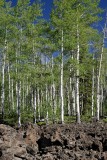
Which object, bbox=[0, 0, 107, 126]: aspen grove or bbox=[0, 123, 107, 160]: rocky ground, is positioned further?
bbox=[0, 0, 107, 126]: aspen grove

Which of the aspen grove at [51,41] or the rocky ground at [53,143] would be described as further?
the aspen grove at [51,41]

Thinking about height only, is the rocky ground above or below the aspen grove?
below

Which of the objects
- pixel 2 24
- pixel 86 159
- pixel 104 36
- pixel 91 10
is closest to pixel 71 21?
pixel 91 10

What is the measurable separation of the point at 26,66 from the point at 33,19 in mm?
5722

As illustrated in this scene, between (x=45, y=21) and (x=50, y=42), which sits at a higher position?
(x=45, y=21)

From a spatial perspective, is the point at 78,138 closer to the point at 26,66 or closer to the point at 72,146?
the point at 72,146

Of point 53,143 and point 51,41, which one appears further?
point 51,41

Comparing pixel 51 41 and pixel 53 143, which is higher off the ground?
pixel 51 41

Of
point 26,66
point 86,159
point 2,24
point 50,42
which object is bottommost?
point 86,159

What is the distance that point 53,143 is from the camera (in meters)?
22.0

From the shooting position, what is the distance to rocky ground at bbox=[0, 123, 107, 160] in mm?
19938

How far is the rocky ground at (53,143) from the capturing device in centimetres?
1994

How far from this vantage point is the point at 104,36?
36.8 meters

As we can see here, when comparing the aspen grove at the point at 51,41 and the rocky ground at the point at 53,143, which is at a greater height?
the aspen grove at the point at 51,41
